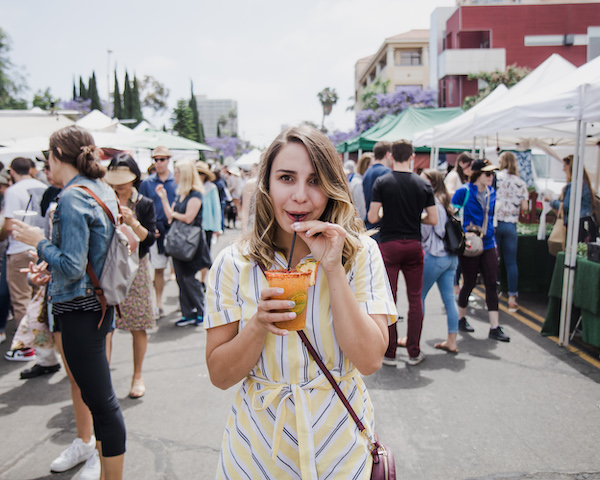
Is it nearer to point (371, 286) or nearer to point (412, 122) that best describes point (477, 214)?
point (371, 286)

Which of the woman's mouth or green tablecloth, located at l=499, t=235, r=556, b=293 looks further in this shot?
green tablecloth, located at l=499, t=235, r=556, b=293

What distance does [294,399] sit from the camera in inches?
56.4

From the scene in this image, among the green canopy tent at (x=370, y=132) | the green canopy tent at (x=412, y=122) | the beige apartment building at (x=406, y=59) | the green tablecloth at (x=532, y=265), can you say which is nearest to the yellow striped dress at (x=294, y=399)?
the green tablecloth at (x=532, y=265)

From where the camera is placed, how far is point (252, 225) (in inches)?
63.7

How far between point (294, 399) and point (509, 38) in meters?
38.4

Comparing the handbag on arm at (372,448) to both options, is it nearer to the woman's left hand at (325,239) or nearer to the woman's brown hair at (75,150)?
the woman's left hand at (325,239)

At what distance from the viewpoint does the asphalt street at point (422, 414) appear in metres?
3.11

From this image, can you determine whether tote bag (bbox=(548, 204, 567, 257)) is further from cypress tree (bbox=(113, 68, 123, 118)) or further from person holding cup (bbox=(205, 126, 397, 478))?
cypress tree (bbox=(113, 68, 123, 118))

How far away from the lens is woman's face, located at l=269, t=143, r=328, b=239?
57.2 inches

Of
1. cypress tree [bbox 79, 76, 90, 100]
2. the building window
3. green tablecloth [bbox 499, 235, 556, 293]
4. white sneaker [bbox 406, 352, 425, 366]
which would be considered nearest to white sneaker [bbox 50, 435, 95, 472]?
white sneaker [bbox 406, 352, 425, 366]

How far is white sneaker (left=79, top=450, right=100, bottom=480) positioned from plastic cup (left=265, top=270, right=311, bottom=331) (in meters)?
2.35

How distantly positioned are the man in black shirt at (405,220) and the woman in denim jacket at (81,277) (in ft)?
8.81

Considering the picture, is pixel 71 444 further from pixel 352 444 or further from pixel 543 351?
pixel 543 351

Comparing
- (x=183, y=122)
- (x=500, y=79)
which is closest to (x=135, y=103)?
(x=183, y=122)
